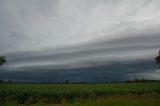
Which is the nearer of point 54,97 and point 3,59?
point 54,97

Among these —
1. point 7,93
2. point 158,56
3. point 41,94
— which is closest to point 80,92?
point 41,94

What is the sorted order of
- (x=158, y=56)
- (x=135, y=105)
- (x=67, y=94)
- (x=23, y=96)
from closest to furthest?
(x=135, y=105) < (x=23, y=96) < (x=67, y=94) < (x=158, y=56)

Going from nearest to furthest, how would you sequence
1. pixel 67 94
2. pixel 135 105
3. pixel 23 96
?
pixel 135 105 → pixel 23 96 → pixel 67 94

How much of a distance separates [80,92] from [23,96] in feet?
23.3

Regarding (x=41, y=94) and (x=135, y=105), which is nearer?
(x=135, y=105)

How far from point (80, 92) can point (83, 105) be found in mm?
21295

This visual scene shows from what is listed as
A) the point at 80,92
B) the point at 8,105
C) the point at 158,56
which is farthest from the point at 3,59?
the point at 8,105

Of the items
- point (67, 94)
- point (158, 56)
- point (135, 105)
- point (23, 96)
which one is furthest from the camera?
point (158, 56)

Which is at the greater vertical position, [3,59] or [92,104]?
[3,59]

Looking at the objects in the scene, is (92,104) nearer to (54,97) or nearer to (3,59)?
(54,97)

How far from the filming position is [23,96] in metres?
35.8

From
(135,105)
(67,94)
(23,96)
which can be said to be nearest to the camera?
(135,105)

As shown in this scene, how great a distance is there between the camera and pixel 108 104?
18688mm

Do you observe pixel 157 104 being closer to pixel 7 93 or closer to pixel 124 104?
pixel 124 104
